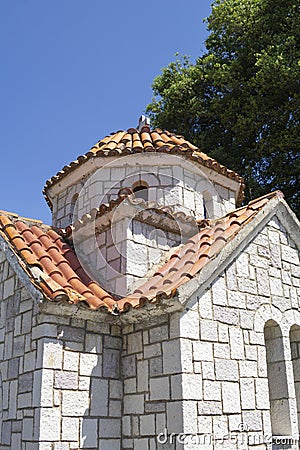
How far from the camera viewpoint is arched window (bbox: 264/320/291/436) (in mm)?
5859

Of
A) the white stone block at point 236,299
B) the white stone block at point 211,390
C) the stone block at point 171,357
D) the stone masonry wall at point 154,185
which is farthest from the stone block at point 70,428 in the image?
the stone masonry wall at point 154,185

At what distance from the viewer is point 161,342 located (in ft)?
17.5

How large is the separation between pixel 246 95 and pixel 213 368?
38.1 feet

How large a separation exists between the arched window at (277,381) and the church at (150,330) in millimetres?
15

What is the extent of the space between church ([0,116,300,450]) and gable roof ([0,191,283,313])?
0.02 m

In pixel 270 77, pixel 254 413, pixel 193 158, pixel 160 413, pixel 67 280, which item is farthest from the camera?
pixel 270 77

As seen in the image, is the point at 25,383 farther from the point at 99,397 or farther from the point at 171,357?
the point at 171,357

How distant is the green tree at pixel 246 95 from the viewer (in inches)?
559

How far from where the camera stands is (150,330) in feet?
18.1

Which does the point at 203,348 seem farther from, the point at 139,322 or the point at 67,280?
the point at 67,280

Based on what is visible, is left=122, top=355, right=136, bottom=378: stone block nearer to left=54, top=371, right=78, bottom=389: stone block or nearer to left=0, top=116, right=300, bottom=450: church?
left=0, top=116, right=300, bottom=450: church

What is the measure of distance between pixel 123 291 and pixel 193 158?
3021 millimetres

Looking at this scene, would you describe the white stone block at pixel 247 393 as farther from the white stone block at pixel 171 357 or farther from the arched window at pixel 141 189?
the arched window at pixel 141 189

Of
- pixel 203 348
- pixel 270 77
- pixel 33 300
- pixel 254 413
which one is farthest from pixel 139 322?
pixel 270 77
